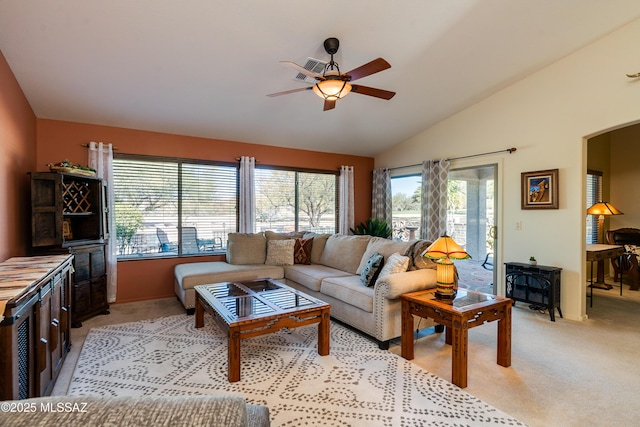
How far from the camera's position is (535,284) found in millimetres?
4160

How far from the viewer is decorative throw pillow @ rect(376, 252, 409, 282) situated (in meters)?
3.32

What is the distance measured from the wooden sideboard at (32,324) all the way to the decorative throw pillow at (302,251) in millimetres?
2883

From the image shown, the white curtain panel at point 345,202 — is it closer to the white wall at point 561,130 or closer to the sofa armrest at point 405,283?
the white wall at point 561,130

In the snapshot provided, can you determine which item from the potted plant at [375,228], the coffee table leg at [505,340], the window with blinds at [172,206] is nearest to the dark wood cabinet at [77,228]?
the window with blinds at [172,206]

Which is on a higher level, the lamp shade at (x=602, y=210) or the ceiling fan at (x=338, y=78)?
the ceiling fan at (x=338, y=78)

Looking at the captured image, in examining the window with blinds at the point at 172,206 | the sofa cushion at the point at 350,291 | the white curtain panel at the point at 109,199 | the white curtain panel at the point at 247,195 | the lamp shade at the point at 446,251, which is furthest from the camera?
the white curtain panel at the point at 247,195

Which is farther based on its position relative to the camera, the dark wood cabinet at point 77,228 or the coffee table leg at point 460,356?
Result: the dark wood cabinet at point 77,228

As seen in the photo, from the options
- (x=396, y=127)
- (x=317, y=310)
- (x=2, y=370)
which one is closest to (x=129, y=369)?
(x=2, y=370)

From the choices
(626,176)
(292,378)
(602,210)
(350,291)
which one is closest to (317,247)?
(350,291)

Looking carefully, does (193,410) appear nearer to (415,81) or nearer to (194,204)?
(415,81)

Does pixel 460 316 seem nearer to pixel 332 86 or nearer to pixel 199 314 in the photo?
pixel 332 86

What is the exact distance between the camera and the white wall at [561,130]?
3.69m

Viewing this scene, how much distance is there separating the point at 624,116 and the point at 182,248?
5.96 m

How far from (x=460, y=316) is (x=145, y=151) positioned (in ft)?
15.1
